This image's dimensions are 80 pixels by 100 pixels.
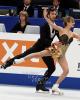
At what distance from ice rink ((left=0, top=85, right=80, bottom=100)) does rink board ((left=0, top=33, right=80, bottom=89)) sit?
0.22 metres

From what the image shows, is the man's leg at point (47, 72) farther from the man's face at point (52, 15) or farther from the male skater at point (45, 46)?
the man's face at point (52, 15)

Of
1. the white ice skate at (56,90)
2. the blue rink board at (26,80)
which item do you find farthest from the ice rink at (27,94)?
the blue rink board at (26,80)

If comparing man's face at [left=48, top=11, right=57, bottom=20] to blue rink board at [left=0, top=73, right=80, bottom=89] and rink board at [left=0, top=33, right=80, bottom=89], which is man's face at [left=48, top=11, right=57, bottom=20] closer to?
rink board at [left=0, top=33, right=80, bottom=89]

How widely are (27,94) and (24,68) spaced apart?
94 centimetres

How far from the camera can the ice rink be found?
21.5 feet

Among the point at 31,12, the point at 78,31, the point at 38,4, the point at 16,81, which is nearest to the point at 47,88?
the point at 16,81

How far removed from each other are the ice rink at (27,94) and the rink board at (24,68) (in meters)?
0.22

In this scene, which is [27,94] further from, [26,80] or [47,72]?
[26,80]

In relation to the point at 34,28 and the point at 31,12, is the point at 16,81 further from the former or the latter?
the point at 31,12

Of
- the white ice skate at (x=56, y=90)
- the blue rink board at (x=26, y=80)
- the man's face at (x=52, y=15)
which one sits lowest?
the blue rink board at (x=26, y=80)

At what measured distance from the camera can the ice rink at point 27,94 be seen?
→ 6547 millimetres

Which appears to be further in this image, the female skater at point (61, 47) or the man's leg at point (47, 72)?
the man's leg at point (47, 72)

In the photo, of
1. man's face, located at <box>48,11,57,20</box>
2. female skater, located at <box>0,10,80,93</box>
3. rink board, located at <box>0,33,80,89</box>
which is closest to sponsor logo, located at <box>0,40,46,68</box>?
rink board, located at <box>0,33,80,89</box>

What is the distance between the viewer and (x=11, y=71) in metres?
7.75
